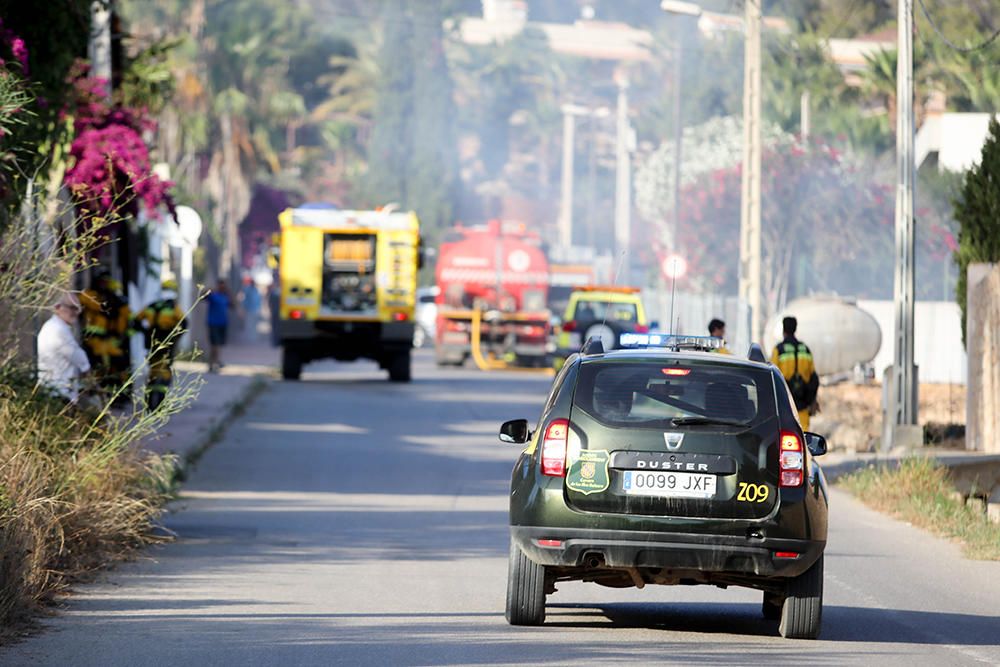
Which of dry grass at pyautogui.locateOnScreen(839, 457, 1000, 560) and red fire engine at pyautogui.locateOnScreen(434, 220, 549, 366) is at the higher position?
red fire engine at pyautogui.locateOnScreen(434, 220, 549, 366)

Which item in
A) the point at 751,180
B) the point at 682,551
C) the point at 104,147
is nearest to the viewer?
the point at 682,551

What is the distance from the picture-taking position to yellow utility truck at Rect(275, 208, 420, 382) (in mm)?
37562

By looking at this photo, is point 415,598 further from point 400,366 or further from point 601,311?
point 601,311

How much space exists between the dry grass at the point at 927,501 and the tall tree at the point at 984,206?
4287 millimetres

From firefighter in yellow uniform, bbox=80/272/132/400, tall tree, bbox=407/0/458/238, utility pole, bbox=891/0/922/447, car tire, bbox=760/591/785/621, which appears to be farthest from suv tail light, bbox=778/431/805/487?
tall tree, bbox=407/0/458/238

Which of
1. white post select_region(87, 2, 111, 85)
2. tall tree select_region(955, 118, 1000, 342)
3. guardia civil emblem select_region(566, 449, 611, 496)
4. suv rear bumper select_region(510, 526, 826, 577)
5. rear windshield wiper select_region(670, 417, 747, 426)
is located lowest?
suv rear bumper select_region(510, 526, 826, 577)

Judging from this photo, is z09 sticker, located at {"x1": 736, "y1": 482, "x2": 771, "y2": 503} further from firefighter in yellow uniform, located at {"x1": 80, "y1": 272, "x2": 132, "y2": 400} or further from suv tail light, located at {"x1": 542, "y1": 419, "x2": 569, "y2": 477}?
firefighter in yellow uniform, located at {"x1": 80, "y1": 272, "x2": 132, "y2": 400}

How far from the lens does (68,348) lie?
1641 cm

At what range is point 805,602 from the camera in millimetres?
10398

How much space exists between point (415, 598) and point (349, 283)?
2665cm

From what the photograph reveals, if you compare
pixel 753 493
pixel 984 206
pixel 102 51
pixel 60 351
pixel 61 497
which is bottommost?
pixel 61 497

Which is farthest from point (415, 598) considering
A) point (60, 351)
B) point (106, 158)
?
point (106, 158)

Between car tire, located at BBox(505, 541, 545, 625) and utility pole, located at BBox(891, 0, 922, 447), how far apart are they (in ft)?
44.1

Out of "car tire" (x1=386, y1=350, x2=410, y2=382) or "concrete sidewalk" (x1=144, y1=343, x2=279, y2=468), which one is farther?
"car tire" (x1=386, y1=350, x2=410, y2=382)
